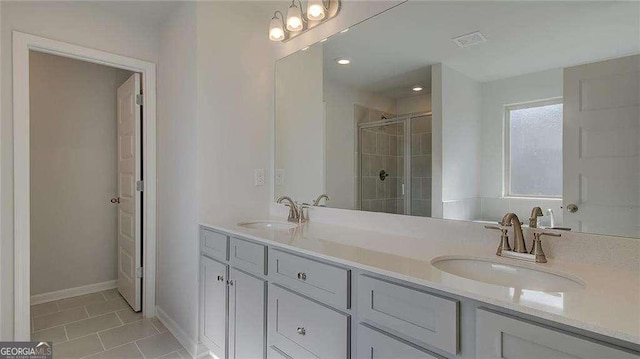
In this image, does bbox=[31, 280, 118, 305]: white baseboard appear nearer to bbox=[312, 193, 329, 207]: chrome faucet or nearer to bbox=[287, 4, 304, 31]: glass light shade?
bbox=[312, 193, 329, 207]: chrome faucet

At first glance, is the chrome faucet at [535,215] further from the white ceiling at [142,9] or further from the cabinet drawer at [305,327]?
the white ceiling at [142,9]

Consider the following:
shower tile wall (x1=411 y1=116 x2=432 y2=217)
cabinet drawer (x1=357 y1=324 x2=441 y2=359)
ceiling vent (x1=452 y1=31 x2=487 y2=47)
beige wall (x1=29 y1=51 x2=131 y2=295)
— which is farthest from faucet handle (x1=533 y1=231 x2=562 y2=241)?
beige wall (x1=29 y1=51 x2=131 y2=295)

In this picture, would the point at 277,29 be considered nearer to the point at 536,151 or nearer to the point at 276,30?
the point at 276,30

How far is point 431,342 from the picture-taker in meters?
0.97

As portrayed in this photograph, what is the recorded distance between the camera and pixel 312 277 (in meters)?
1.34

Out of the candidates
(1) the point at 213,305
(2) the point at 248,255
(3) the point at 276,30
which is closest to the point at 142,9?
(3) the point at 276,30

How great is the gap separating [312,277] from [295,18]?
167 cm

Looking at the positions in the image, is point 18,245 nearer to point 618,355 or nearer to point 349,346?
point 349,346

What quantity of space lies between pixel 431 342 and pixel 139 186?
2525 mm

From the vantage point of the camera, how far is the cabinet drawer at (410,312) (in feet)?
3.06

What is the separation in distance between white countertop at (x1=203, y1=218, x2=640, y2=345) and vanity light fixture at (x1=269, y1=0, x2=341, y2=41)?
1321 mm

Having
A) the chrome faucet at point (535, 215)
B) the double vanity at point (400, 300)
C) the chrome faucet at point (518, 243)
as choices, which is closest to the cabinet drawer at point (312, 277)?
the double vanity at point (400, 300)

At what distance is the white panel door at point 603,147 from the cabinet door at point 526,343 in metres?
0.60

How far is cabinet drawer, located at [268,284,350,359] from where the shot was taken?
1229mm
